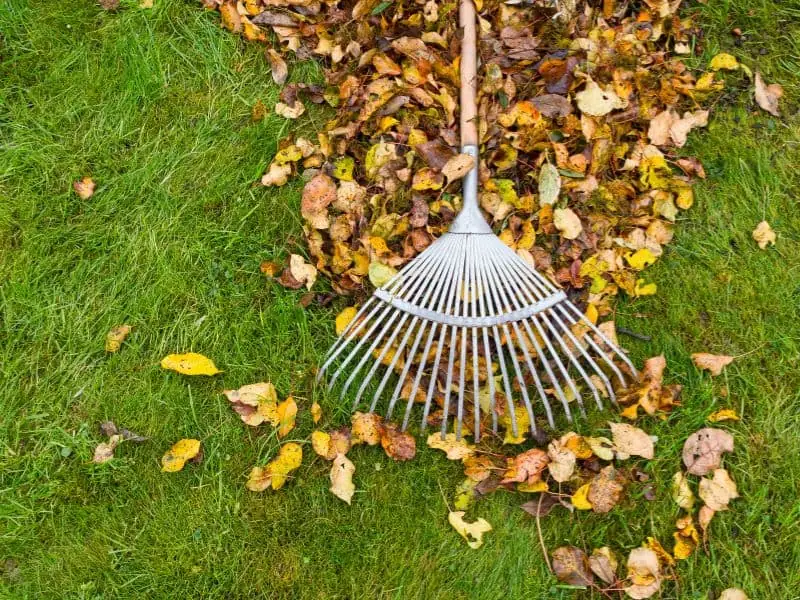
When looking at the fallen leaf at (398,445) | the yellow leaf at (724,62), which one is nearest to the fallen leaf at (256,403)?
the fallen leaf at (398,445)

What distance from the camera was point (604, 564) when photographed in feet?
6.23

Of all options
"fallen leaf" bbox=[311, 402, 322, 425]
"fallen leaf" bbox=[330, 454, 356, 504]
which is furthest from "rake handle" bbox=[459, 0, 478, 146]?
"fallen leaf" bbox=[330, 454, 356, 504]

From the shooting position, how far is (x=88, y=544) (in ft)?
6.58

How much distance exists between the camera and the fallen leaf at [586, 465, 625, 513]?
1.91 metres

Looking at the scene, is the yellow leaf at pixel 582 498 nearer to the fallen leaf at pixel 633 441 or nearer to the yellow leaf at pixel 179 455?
the fallen leaf at pixel 633 441

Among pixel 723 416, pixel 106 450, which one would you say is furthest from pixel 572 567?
pixel 106 450

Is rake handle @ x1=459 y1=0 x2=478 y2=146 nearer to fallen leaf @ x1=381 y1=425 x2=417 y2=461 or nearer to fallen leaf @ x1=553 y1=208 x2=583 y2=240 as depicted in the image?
fallen leaf @ x1=553 y1=208 x2=583 y2=240

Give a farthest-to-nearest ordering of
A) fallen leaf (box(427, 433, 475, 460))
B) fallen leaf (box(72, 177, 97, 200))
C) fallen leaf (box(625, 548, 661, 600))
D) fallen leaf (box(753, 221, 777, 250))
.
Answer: fallen leaf (box(72, 177, 97, 200)) → fallen leaf (box(753, 221, 777, 250)) → fallen leaf (box(427, 433, 475, 460)) → fallen leaf (box(625, 548, 661, 600))

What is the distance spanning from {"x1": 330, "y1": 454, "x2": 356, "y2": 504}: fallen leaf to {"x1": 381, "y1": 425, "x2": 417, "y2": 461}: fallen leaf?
0.42ft

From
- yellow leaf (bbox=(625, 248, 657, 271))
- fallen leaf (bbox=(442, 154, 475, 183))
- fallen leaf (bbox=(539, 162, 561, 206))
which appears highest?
fallen leaf (bbox=(442, 154, 475, 183))

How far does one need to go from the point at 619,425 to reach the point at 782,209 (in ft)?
3.10

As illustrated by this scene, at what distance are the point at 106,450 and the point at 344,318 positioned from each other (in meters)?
0.88

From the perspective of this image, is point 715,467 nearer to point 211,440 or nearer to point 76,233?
Answer: point 211,440

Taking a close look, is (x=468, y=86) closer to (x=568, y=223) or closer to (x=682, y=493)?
(x=568, y=223)
